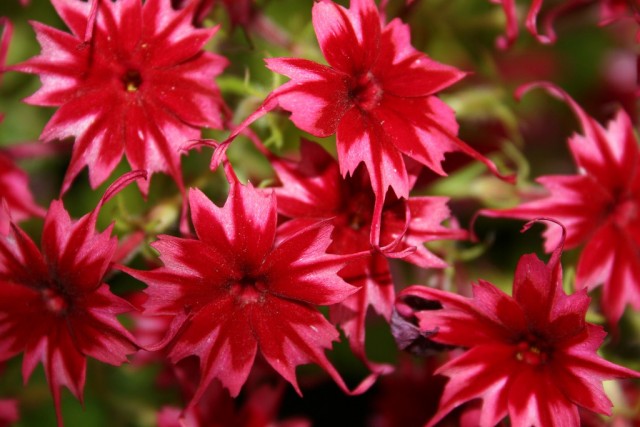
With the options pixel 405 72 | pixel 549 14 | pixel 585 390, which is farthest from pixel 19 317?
pixel 549 14

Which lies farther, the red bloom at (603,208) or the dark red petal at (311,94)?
the red bloom at (603,208)

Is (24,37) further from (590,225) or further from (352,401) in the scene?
(590,225)

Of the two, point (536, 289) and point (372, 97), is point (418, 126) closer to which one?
point (372, 97)

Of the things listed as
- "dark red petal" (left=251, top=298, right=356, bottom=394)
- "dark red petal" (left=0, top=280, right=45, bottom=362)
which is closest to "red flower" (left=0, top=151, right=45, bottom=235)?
"dark red petal" (left=0, top=280, right=45, bottom=362)

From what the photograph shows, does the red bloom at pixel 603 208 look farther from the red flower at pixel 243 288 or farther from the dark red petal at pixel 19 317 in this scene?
the dark red petal at pixel 19 317

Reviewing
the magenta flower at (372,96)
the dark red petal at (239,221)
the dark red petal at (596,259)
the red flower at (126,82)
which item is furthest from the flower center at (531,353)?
the red flower at (126,82)

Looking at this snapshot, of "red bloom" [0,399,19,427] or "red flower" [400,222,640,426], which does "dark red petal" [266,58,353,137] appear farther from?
"red bloom" [0,399,19,427]
